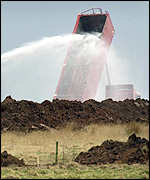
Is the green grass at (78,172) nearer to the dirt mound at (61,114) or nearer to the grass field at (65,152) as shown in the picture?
the grass field at (65,152)

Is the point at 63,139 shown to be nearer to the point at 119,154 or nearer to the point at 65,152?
the point at 65,152

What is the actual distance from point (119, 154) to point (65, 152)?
228 cm

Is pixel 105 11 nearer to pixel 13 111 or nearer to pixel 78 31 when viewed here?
pixel 78 31

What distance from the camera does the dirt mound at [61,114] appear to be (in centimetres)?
1931

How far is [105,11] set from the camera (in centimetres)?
2639

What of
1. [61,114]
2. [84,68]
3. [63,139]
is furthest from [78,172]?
[84,68]

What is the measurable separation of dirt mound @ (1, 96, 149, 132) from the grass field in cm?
161

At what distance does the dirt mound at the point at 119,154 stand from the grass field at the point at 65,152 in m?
0.49

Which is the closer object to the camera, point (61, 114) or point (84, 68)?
point (61, 114)

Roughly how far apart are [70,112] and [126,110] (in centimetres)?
378

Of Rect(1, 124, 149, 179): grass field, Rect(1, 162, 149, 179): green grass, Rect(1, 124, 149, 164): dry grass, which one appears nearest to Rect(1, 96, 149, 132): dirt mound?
Rect(1, 124, 149, 164): dry grass

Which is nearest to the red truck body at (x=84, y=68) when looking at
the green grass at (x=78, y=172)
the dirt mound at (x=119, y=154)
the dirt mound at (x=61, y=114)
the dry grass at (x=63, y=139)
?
the dirt mound at (x=61, y=114)

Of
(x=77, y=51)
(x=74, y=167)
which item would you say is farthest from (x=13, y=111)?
(x=74, y=167)

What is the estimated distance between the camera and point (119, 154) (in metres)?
10.9
